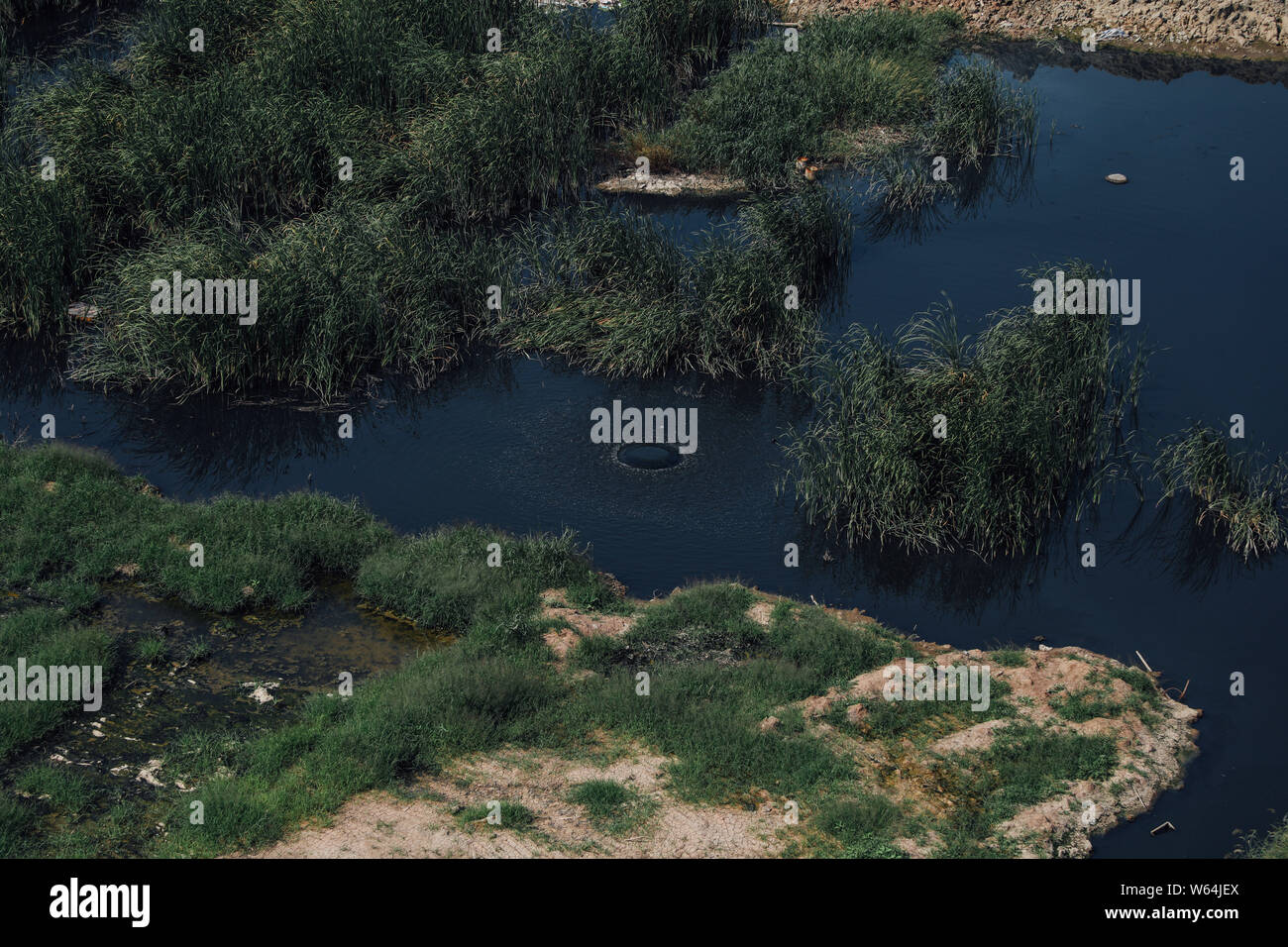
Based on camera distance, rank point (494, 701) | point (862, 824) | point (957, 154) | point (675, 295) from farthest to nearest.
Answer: point (957, 154), point (675, 295), point (494, 701), point (862, 824)

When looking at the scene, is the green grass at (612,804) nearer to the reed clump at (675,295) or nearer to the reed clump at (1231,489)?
the reed clump at (1231,489)

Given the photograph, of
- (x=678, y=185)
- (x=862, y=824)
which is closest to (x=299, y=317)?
(x=678, y=185)

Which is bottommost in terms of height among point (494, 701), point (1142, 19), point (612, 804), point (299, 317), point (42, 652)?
point (612, 804)

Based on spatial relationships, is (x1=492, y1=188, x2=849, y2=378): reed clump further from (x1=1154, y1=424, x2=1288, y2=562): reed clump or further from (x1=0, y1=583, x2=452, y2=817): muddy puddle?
(x1=0, y1=583, x2=452, y2=817): muddy puddle

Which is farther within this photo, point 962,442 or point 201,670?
point 962,442

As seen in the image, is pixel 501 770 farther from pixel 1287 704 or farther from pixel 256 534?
pixel 1287 704

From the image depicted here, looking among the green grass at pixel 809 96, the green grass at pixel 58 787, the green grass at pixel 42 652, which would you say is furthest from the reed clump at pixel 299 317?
the green grass at pixel 58 787

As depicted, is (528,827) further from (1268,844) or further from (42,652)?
(1268,844)

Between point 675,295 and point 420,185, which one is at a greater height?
point 420,185
